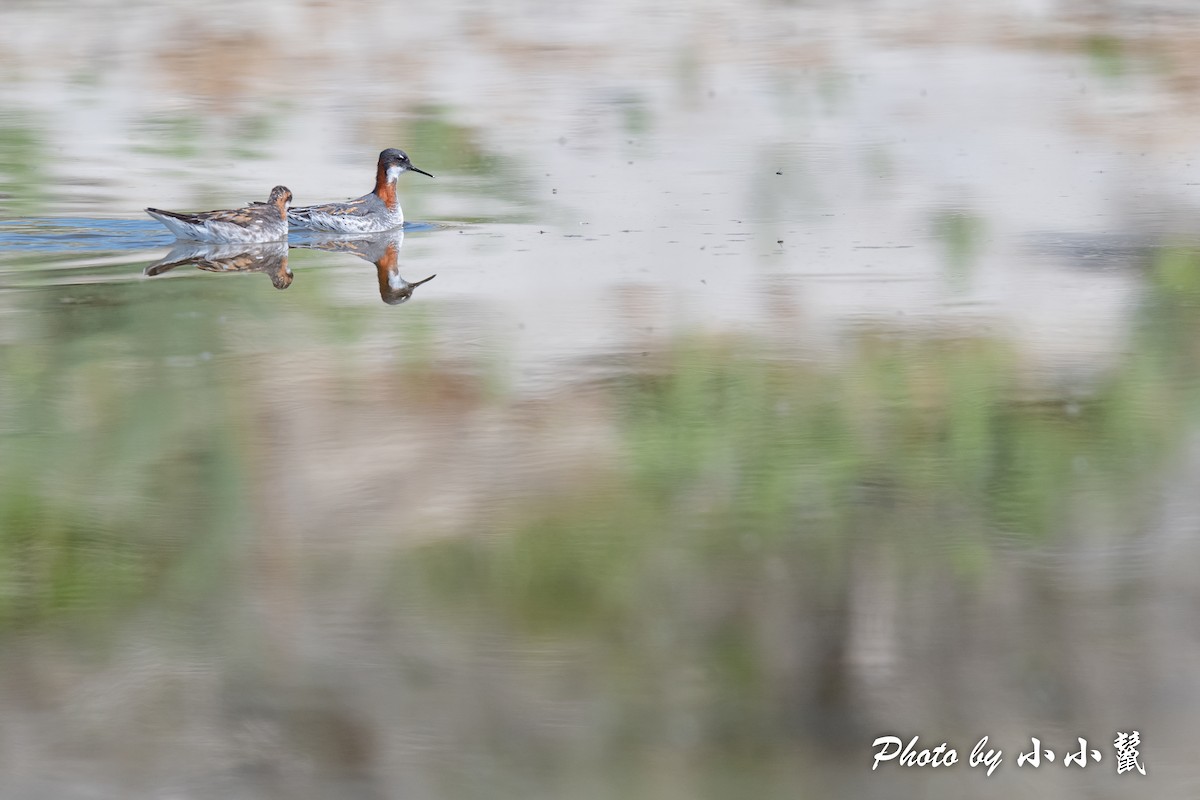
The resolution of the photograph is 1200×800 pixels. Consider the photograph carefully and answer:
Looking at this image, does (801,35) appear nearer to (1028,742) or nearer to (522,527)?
(522,527)

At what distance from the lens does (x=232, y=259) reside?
1119 cm

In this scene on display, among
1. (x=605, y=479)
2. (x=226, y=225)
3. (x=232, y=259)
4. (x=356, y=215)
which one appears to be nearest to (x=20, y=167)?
(x=356, y=215)

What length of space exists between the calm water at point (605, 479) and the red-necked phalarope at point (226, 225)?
147 millimetres

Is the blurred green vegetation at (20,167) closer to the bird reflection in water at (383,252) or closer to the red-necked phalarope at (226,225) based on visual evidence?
the red-necked phalarope at (226,225)

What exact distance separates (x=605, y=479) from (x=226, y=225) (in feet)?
17.9

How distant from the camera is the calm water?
469 cm

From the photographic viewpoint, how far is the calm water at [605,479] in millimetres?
4688

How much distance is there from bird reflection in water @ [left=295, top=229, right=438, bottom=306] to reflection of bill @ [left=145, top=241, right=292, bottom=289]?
17.1 inches

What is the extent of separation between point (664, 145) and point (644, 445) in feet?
29.9

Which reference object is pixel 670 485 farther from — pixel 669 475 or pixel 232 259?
pixel 232 259

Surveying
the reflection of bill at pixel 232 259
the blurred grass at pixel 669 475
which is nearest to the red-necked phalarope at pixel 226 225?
the reflection of bill at pixel 232 259

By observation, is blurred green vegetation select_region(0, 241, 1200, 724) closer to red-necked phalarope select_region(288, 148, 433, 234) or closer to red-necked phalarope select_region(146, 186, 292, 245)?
red-necked phalarope select_region(146, 186, 292, 245)

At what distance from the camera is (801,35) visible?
22.4 metres

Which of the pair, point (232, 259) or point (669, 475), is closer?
point (669, 475)
